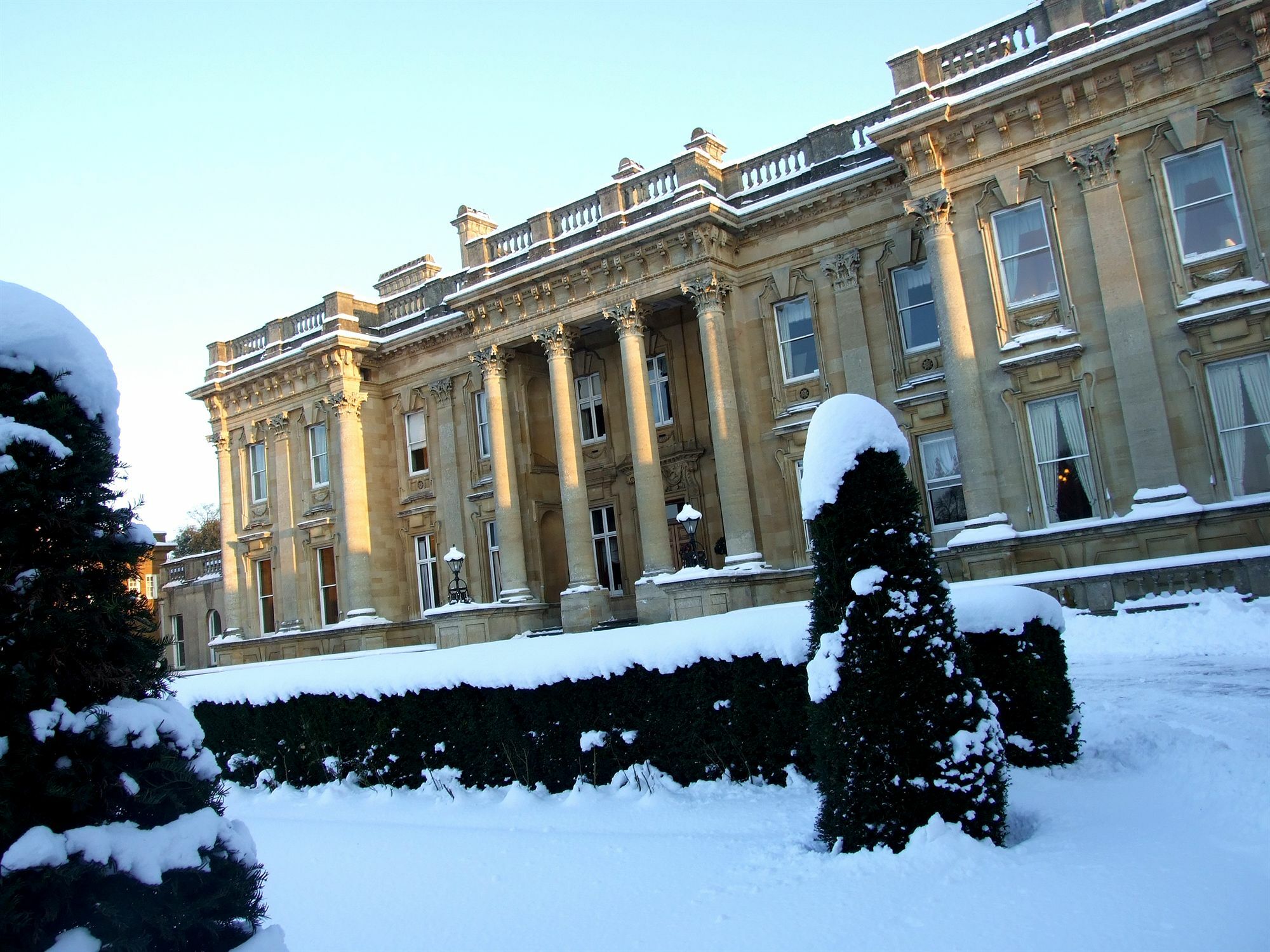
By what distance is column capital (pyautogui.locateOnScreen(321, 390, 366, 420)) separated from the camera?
98.4 feet

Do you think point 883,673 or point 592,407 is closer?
point 883,673

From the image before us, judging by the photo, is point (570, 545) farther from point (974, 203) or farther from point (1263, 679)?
point (1263, 679)

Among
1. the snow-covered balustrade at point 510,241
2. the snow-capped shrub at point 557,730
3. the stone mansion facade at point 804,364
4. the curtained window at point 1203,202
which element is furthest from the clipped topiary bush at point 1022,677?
the snow-covered balustrade at point 510,241

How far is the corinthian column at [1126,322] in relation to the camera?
17.9 metres

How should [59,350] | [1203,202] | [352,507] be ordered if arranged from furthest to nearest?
[352,507], [1203,202], [59,350]

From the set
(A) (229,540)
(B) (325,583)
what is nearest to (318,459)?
(B) (325,583)

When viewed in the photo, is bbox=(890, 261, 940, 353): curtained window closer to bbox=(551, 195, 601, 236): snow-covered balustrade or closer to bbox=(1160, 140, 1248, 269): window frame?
bbox=(1160, 140, 1248, 269): window frame

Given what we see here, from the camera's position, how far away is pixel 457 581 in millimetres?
26219

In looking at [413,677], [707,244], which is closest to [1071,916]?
[413,677]

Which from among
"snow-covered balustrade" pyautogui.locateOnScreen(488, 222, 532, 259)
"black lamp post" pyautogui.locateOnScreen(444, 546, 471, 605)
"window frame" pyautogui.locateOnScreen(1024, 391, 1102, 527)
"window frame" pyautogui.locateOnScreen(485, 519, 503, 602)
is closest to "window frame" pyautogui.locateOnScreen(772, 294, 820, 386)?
"window frame" pyautogui.locateOnScreen(1024, 391, 1102, 527)

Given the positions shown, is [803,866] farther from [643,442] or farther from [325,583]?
[325,583]

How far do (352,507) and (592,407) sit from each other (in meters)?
7.98

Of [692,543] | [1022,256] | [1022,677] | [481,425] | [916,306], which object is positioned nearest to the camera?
[1022,677]

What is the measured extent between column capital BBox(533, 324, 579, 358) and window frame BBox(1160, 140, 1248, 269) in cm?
→ 1377
